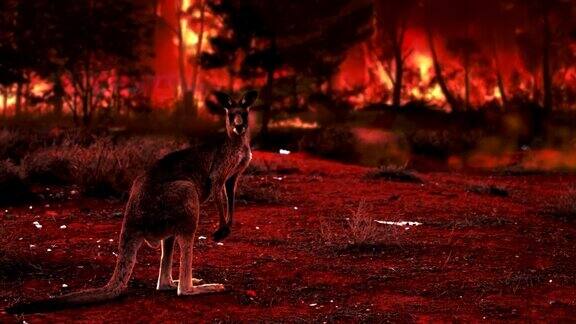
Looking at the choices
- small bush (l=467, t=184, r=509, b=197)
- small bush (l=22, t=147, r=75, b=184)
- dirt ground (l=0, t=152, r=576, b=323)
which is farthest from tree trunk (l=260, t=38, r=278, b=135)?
dirt ground (l=0, t=152, r=576, b=323)

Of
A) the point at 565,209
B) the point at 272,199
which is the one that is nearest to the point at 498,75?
the point at 565,209

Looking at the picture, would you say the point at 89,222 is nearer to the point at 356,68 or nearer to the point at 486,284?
the point at 486,284

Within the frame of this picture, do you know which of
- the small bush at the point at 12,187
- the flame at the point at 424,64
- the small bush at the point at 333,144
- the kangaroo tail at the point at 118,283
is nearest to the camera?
the kangaroo tail at the point at 118,283

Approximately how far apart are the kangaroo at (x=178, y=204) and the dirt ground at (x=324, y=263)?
170mm

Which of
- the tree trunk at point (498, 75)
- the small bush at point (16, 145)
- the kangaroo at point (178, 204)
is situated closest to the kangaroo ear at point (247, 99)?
the kangaroo at point (178, 204)

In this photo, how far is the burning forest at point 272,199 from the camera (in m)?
6.51

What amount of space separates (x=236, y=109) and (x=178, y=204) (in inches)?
39.2

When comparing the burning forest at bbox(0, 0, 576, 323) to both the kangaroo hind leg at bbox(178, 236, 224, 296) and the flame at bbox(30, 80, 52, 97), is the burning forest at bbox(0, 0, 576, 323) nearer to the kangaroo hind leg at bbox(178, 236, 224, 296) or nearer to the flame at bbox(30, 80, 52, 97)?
the kangaroo hind leg at bbox(178, 236, 224, 296)

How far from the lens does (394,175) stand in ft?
49.9

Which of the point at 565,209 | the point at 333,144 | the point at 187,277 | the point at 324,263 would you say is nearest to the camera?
the point at 187,277

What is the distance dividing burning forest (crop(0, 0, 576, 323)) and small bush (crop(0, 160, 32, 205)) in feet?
0.09

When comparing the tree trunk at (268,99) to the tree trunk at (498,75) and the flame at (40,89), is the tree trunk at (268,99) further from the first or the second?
the tree trunk at (498,75)

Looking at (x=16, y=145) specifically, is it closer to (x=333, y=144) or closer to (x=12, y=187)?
(x=12, y=187)

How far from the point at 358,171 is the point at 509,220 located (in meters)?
6.08
